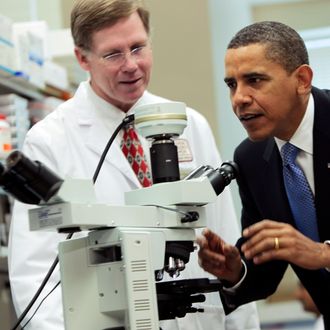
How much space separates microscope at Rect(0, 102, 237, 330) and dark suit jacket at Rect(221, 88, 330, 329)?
20.5 inches

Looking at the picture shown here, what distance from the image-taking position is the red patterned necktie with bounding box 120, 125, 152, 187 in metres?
2.38

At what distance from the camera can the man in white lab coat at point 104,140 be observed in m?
2.26

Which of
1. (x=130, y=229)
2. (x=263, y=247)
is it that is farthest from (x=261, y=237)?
(x=130, y=229)

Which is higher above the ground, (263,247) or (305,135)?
(305,135)

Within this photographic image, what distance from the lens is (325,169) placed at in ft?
7.14

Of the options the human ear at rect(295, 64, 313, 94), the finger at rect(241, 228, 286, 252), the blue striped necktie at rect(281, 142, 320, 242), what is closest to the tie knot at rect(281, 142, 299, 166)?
the blue striped necktie at rect(281, 142, 320, 242)

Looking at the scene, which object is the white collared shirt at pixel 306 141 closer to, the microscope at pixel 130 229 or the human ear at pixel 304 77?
the human ear at pixel 304 77

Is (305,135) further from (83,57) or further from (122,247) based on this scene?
(122,247)

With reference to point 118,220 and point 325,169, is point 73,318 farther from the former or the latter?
point 325,169

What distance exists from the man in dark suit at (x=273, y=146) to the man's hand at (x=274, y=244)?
0.07 meters

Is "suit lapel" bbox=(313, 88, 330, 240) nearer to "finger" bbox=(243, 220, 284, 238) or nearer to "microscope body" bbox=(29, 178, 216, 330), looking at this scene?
"finger" bbox=(243, 220, 284, 238)

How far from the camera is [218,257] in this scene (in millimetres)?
2014

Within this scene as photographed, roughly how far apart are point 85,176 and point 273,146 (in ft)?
1.78

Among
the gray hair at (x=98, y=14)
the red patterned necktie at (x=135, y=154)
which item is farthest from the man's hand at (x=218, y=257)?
the gray hair at (x=98, y=14)
